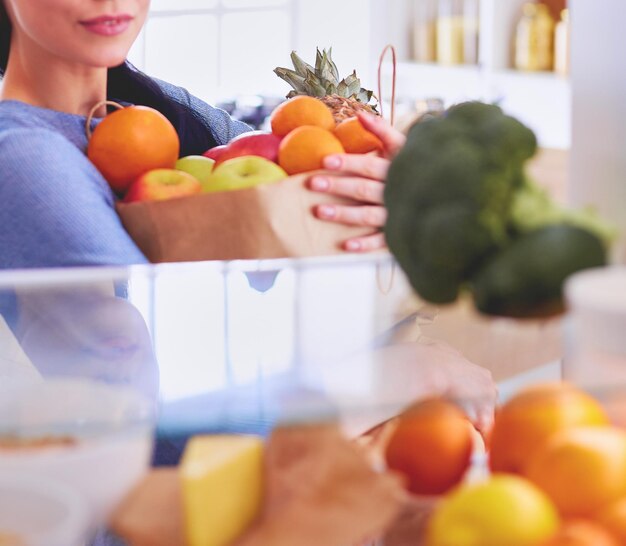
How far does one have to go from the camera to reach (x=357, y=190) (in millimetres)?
1024

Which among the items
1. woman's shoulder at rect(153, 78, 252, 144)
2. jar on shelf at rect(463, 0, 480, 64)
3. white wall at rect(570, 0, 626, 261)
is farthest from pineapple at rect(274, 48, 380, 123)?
jar on shelf at rect(463, 0, 480, 64)

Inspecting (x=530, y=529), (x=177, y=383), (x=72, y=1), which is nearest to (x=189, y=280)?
(x=177, y=383)

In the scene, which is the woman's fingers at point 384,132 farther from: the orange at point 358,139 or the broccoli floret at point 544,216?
the broccoli floret at point 544,216

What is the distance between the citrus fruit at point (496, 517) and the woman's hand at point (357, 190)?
48 cm

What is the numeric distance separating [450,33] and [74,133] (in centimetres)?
418

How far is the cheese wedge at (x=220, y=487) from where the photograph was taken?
55 cm

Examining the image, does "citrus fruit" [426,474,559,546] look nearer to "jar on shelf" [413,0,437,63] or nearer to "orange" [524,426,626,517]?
"orange" [524,426,626,517]

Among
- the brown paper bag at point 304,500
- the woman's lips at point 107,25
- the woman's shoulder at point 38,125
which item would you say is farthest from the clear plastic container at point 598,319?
the woman's lips at point 107,25

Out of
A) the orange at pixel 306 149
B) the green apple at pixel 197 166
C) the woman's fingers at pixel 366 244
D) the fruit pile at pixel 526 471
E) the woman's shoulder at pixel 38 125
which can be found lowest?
the fruit pile at pixel 526 471

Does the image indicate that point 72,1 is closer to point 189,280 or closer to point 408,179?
point 189,280

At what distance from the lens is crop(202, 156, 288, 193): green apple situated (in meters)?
1.02

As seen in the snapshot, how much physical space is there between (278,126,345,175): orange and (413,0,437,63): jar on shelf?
4266 millimetres

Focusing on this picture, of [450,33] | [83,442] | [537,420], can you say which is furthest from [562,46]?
[83,442]

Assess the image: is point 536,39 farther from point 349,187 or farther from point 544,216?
point 544,216
